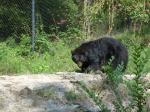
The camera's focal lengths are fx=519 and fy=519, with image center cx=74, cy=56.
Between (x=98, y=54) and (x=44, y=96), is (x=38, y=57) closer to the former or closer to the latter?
(x=98, y=54)

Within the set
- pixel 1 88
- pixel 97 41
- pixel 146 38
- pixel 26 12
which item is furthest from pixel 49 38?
pixel 1 88

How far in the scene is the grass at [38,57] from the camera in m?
10.6

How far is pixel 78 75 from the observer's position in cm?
860

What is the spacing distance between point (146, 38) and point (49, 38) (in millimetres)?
3441

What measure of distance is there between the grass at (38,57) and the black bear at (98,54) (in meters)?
0.42

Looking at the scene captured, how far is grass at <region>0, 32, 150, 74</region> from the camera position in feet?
34.9

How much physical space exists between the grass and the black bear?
42 centimetres

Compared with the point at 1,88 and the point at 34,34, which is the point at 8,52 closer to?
the point at 34,34

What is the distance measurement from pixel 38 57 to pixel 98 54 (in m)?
3.01

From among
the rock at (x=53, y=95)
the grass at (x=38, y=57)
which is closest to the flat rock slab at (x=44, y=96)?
the rock at (x=53, y=95)

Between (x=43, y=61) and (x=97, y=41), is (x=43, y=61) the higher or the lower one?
the lower one

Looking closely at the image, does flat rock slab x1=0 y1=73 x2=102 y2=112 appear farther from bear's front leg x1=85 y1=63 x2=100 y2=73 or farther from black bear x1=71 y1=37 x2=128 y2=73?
black bear x1=71 y1=37 x2=128 y2=73

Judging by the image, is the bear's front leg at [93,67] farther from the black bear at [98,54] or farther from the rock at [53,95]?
the rock at [53,95]

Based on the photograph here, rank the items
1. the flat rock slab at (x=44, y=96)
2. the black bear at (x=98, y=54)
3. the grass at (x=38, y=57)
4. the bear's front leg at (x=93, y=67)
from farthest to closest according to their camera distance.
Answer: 1. the grass at (x=38, y=57)
2. the black bear at (x=98, y=54)
3. the bear's front leg at (x=93, y=67)
4. the flat rock slab at (x=44, y=96)
